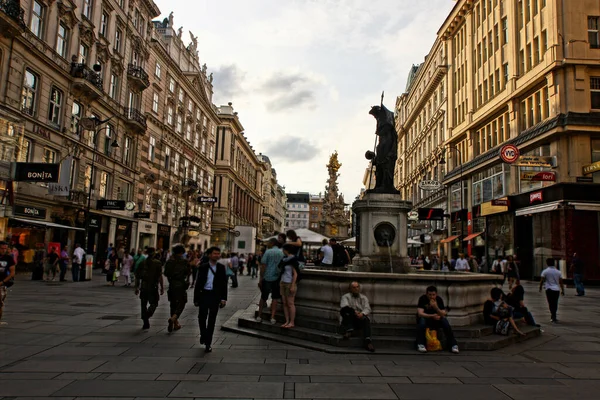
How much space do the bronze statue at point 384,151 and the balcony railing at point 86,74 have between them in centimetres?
2117

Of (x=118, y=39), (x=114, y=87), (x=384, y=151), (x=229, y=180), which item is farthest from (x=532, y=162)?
(x=229, y=180)

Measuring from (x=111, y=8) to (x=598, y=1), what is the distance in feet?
104

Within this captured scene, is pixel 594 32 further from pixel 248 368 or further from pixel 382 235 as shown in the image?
pixel 248 368

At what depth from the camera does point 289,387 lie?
5.78 metres

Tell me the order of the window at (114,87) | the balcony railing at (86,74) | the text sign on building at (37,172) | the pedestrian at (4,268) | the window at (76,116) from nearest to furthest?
1. the pedestrian at (4,268)
2. the text sign on building at (37,172)
3. the balcony railing at (86,74)
4. the window at (76,116)
5. the window at (114,87)

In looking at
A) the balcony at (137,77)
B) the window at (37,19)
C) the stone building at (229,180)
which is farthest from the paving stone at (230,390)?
the stone building at (229,180)

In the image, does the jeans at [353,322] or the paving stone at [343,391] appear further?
the jeans at [353,322]

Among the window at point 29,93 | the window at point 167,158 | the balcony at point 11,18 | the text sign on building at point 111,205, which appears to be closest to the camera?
the balcony at point 11,18

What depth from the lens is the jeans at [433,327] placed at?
810cm

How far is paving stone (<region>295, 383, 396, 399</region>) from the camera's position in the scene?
5457mm

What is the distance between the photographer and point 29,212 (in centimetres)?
2330

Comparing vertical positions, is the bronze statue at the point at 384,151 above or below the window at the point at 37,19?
below

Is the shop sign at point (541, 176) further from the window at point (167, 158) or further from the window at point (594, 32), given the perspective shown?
the window at point (167, 158)

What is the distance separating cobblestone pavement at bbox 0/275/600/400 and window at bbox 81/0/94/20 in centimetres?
2430
